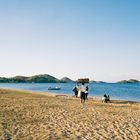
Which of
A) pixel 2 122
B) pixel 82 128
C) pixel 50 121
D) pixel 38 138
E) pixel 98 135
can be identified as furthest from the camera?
pixel 50 121

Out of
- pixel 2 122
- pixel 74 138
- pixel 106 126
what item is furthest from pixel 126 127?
pixel 2 122

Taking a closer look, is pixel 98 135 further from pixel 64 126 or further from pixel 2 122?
pixel 2 122

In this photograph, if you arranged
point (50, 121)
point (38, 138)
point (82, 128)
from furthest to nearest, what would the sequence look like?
point (50, 121)
point (82, 128)
point (38, 138)

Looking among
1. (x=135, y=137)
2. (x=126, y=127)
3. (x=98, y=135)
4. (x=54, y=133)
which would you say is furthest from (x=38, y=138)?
(x=126, y=127)

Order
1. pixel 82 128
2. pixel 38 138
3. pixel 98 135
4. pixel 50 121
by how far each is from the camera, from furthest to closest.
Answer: pixel 50 121 → pixel 82 128 → pixel 98 135 → pixel 38 138

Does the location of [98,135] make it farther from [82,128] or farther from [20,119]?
[20,119]

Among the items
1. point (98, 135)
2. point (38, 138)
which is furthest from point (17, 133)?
point (98, 135)

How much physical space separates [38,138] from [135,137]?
4.14m

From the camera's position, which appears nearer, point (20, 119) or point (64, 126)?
point (64, 126)

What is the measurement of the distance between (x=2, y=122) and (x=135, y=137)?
7.18 metres

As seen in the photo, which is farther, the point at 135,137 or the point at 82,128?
the point at 82,128

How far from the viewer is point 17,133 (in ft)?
49.2

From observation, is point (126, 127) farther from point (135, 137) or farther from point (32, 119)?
point (32, 119)

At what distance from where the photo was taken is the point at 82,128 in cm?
1667
